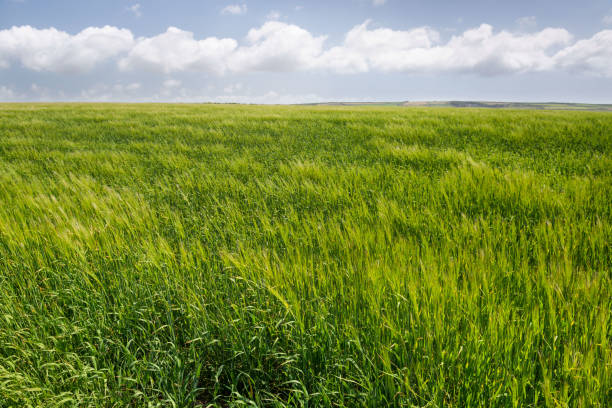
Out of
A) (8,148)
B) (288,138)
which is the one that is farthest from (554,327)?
(8,148)

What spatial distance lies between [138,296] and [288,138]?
6012 mm

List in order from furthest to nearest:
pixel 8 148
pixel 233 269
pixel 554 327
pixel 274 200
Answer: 1. pixel 8 148
2. pixel 274 200
3. pixel 233 269
4. pixel 554 327

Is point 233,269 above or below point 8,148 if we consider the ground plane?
below

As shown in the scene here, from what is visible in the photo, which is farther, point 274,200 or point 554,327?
point 274,200

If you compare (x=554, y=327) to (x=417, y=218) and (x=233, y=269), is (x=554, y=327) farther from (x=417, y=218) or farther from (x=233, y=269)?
(x=233, y=269)

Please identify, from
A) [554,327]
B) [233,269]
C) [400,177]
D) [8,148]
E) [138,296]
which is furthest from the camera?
[8,148]

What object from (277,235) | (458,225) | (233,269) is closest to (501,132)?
(458,225)

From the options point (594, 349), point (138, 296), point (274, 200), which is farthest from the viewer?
point (274, 200)

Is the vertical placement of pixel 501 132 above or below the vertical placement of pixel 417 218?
above

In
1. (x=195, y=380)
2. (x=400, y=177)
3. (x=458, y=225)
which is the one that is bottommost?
(x=195, y=380)

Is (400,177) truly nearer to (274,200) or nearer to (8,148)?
(274,200)

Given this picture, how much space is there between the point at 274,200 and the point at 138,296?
5.61ft

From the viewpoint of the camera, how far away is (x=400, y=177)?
11.4 feet

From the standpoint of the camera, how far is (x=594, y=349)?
1.07m
